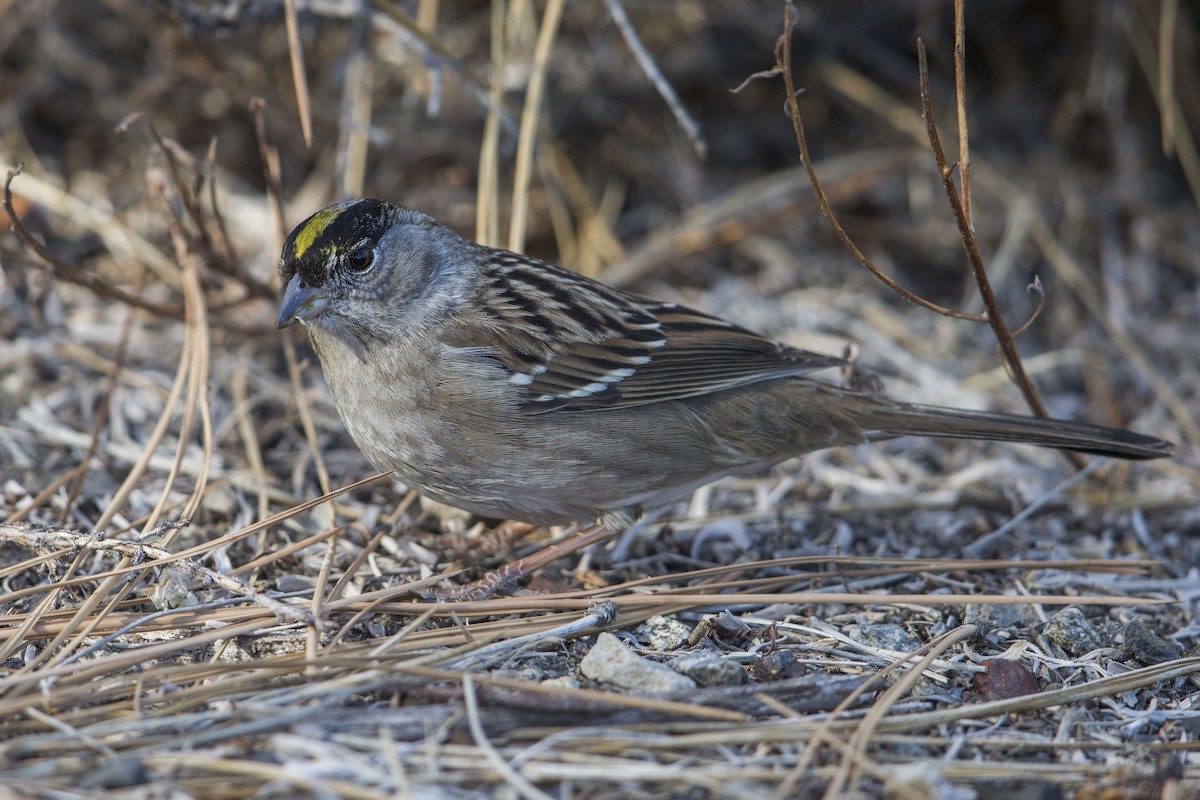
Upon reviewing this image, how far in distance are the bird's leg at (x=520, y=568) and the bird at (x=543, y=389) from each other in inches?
1.7

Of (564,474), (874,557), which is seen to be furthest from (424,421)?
(874,557)

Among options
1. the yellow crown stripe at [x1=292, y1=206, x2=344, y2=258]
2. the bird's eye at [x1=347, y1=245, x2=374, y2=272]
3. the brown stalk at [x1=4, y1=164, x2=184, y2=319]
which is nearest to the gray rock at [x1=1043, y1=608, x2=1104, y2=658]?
the bird's eye at [x1=347, y1=245, x2=374, y2=272]

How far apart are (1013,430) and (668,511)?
52.1 inches

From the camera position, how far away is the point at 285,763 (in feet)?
7.19

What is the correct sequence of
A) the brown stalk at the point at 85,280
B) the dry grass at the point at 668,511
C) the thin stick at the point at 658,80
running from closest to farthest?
1. the dry grass at the point at 668,511
2. the brown stalk at the point at 85,280
3. the thin stick at the point at 658,80

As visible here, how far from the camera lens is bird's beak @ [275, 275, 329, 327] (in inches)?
128

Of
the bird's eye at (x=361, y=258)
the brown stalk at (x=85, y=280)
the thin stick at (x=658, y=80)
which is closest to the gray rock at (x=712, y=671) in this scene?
the bird's eye at (x=361, y=258)

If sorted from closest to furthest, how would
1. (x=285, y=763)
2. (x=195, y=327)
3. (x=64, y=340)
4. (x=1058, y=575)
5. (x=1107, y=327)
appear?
(x=285, y=763) → (x=1058, y=575) → (x=195, y=327) → (x=64, y=340) → (x=1107, y=327)

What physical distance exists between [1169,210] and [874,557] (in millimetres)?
3317

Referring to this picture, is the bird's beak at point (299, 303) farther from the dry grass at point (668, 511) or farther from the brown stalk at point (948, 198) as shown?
the brown stalk at point (948, 198)

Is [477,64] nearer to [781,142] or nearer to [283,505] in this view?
[781,142]

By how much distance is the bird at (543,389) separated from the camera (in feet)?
10.7

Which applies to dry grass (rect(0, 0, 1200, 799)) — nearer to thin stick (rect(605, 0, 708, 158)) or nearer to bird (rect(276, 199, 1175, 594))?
thin stick (rect(605, 0, 708, 158))

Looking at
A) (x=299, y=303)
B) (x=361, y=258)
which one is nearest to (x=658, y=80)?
(x=361, y=258)
